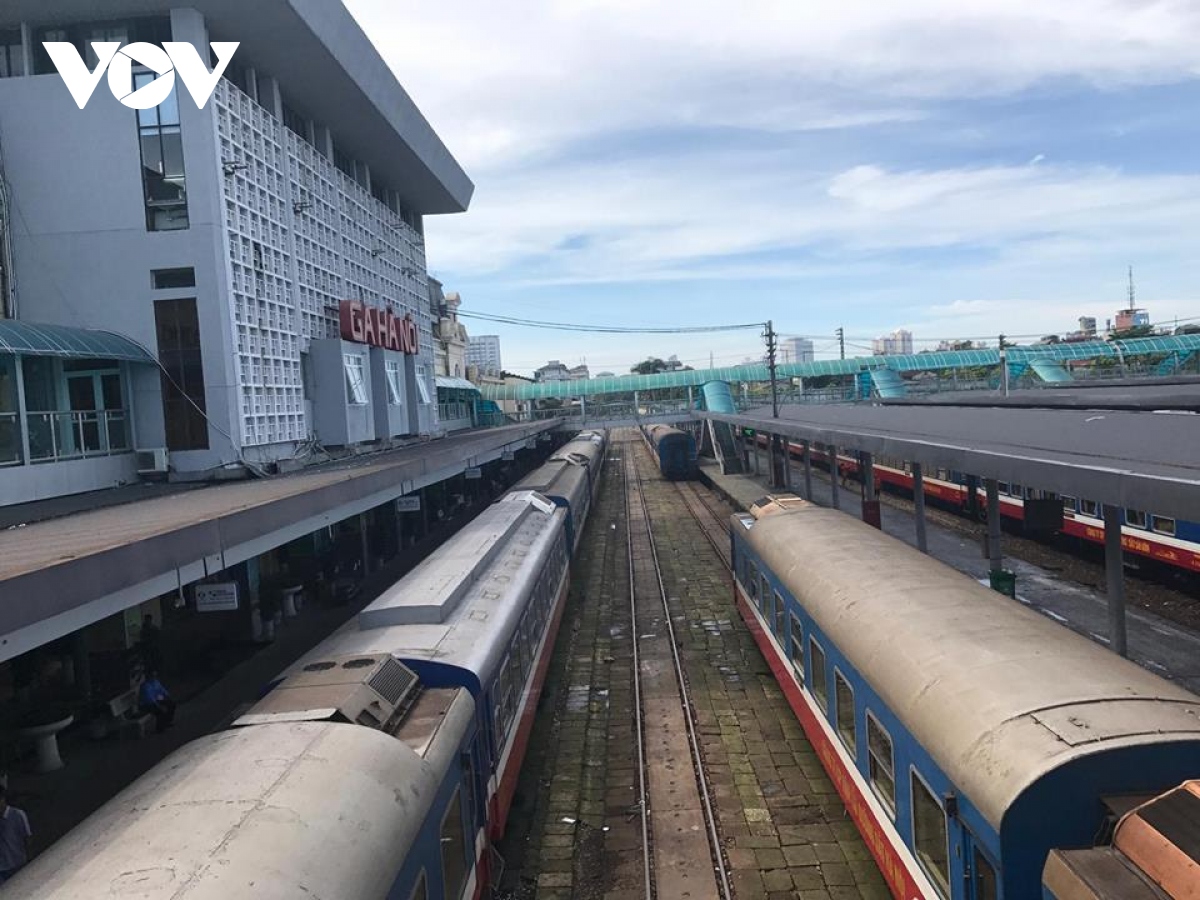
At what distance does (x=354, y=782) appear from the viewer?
5.08 meters

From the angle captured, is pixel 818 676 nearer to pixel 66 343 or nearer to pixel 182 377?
pixel 66 343

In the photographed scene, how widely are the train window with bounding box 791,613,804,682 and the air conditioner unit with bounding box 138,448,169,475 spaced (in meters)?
15.7

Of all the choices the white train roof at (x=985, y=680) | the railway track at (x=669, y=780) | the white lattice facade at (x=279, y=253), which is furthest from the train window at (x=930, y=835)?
the white lattice facade at (x=279, y=253)

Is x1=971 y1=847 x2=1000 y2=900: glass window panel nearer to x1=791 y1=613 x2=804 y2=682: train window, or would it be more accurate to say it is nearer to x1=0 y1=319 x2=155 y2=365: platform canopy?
x1=791 y1=613 x2=804 y2=682: train window

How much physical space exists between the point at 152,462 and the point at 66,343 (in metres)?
4.19

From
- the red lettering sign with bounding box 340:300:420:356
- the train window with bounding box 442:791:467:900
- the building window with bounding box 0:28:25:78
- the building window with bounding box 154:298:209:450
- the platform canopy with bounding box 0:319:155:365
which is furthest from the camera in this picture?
the red lettering sign with bounding box 340:300:420:356

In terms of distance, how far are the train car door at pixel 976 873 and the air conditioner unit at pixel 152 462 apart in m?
19.4

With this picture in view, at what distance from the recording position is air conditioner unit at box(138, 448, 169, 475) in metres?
20.1

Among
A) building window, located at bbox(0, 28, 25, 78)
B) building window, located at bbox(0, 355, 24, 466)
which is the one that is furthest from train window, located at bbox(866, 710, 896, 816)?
building window, located at bbox(0, 28, 25, 78)

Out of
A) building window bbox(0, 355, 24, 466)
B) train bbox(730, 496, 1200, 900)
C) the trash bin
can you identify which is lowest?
the trash bin

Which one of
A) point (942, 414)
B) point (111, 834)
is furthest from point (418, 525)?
point (111, 834)

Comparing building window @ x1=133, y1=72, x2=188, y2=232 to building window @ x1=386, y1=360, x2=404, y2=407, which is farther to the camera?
building window @ x1=386, y1=360, x2=404, y2=407

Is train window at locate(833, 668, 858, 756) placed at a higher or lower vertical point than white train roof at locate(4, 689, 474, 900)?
lower

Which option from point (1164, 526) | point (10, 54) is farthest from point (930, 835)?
point (10, 54)
